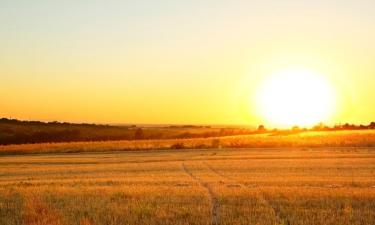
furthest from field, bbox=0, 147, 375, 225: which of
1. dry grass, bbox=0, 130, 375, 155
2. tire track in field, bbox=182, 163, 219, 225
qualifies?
dry grass, bbox=0, 130, 375, 155

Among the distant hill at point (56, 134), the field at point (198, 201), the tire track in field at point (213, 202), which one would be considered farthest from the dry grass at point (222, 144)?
the tire track in field at point (213, 202)

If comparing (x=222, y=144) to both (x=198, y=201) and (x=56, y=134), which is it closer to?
(x=198, y=201)

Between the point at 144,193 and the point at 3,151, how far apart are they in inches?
2059

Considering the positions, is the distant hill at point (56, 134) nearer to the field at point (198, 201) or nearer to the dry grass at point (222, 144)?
the dry grass at point (222, 144)

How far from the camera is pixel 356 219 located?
14.6 metres

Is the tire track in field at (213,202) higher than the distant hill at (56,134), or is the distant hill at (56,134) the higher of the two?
the distant hill at (56,134)

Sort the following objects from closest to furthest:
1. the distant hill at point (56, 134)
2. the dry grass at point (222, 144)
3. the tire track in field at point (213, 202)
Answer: the tire track in field at point (213, 202), the dry grass at point (222, 144), the distant hill at point (56, 134)

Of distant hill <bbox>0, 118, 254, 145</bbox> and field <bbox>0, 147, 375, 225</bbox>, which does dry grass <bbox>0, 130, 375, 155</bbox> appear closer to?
distant hill <bbox>0, 118, 254, 145</bbox>

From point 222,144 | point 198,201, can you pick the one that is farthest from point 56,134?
point 198,201

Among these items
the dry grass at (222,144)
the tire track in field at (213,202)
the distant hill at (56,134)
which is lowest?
the tire track in field at (213,202)

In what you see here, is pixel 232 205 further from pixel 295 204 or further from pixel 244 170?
pixel 244 170

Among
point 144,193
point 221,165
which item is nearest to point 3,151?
point 221,165

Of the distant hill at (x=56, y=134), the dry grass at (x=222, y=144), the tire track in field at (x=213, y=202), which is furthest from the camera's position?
the distant hill at (x=56, y=134)

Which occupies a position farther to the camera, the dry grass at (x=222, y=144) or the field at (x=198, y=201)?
the dry grass at (x=222, y=144)
